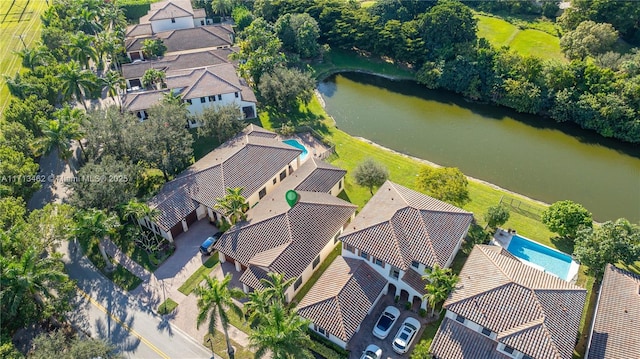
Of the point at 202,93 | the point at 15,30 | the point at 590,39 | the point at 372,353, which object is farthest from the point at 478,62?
the point at 15,30

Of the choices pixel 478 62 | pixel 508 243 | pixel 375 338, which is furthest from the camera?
pixel 478 62

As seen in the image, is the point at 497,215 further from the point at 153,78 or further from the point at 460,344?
the point at 153,78

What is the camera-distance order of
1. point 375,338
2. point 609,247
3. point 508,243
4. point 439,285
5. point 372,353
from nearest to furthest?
point 439,285 → point 372,353 → point 375,338 → point 609,247 → point 508,243

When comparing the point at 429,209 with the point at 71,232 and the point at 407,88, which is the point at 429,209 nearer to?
the point at 71,232

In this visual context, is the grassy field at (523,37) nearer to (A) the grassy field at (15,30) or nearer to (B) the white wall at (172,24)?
(B) the white wall at (172,24)

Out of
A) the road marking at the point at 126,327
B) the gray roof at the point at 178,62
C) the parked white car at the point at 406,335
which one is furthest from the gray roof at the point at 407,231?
the gray roof at the point at 178,62

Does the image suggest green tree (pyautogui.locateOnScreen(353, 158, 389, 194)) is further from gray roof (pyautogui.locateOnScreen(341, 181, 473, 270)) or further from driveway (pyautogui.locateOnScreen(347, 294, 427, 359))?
driveway (pyautogui.locateOnScreen(347, 294, 427, 359))

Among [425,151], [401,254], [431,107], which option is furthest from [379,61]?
[401,254]

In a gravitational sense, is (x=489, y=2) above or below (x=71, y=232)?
above
